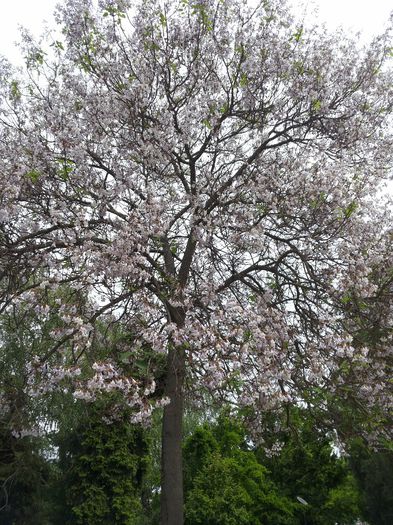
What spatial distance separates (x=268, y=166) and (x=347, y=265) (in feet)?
7.30

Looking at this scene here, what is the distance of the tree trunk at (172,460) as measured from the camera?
28.4 ft

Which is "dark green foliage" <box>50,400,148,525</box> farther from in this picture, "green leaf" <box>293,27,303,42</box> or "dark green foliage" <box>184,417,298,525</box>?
"green leaf" <box>293,27,303,42</box>

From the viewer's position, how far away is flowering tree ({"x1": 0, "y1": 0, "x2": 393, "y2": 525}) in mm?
7773

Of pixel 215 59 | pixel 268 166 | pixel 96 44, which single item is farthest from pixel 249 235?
pixel 96 44

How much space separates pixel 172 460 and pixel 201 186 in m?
4.23

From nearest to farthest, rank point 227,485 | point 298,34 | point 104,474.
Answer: point 298,34 < point 227,485 < point 104,474

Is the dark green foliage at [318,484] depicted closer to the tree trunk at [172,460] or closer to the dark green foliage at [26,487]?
the dark green foliage at [26,487]

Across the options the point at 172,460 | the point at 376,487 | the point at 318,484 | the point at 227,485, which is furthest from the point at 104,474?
the point at 376,487

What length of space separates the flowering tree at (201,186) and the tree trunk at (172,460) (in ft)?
0.08

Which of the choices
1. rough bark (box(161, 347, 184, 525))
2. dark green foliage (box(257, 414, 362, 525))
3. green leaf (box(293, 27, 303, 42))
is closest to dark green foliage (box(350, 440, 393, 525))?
dark green foliage (box(257, 414, 362, 525))

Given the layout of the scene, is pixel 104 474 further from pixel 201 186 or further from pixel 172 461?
pixel 201 186

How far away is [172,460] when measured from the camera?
8.94 meters

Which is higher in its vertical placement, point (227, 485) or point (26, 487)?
point (26, 487)

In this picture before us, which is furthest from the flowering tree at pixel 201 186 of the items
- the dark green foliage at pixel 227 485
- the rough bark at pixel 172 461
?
the dark green foliage at pixel 227 485
